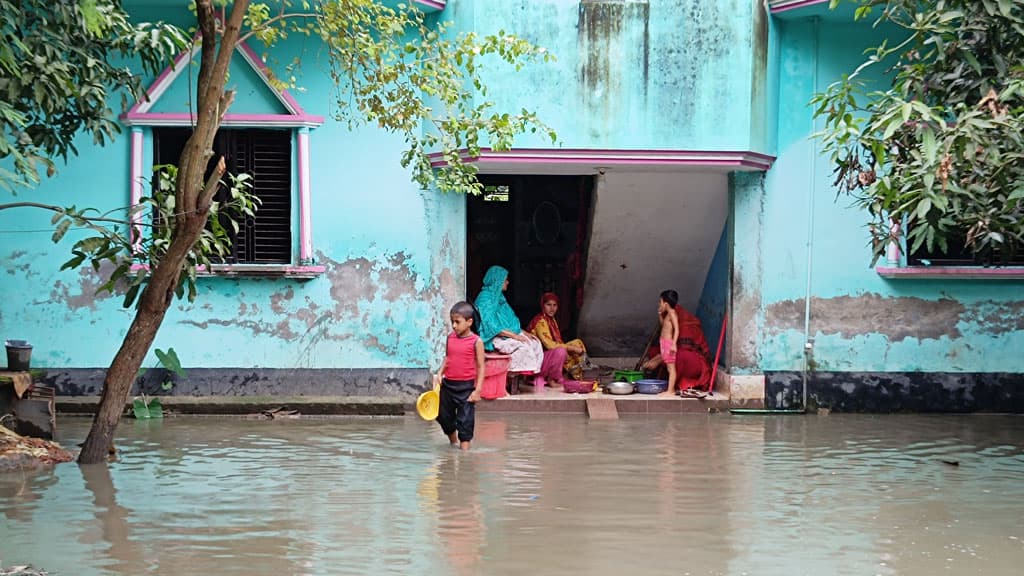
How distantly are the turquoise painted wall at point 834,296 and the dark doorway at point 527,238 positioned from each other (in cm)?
408

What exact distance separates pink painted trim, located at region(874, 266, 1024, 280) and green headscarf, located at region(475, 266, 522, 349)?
402 cm

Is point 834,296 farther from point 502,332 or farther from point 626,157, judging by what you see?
point 502,332

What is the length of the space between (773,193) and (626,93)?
1.93 metres

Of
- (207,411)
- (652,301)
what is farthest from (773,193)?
(207,411)

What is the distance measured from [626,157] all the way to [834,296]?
8.86ft

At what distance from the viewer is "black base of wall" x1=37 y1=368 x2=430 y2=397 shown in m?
11.9

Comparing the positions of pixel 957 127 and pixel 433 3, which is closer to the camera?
pixel 957 127

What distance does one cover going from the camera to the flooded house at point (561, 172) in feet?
38.7

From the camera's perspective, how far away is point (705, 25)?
1184cm

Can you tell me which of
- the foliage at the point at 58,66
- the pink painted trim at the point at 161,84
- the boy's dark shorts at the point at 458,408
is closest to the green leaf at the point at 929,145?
the boy's dark shorts at the point at 458,408

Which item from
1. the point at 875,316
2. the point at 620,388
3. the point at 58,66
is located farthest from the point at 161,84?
the point at 875,316

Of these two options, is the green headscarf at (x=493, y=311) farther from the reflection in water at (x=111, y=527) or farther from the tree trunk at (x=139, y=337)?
the reflection in water at (x=111, y=527)

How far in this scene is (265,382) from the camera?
12.1 m

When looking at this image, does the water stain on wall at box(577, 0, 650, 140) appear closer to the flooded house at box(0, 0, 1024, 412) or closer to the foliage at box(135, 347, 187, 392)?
the flooded house at box(0, 0, 1024, 412)
